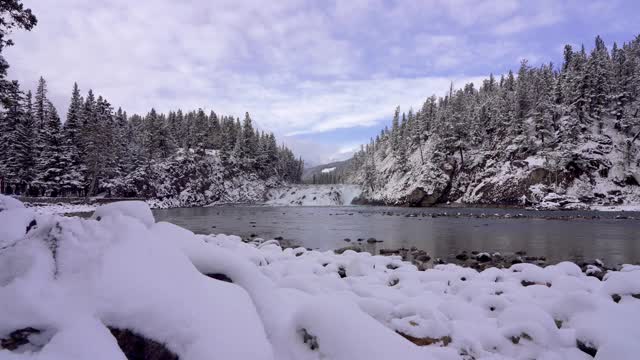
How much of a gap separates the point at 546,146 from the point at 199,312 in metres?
72.1

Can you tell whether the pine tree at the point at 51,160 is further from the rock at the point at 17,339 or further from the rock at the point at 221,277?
the rock at the point at 17,339

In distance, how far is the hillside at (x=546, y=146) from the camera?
2197 inches

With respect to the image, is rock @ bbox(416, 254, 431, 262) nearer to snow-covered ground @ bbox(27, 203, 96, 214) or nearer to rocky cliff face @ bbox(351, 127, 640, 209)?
snow-covered ground @ bbox(27, 203, 96, 214)

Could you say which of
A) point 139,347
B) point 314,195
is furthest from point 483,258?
point 314,195

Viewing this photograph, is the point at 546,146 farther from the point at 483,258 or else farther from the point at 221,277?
the point at 221,277

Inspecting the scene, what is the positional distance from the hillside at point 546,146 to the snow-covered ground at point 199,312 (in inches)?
2180

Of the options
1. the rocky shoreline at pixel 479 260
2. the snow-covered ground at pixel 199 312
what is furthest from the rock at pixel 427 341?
the rocky shoreline at pixel 479 260

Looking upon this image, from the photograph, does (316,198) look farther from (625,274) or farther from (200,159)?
(625,274)

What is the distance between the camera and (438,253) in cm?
1784

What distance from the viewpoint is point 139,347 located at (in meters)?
3.11

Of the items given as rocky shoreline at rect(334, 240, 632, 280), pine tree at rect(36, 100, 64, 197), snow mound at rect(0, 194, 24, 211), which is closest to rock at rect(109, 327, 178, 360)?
snow mound at rect(0, 194, 24, 211)

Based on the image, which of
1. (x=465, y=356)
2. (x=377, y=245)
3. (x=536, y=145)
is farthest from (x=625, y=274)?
(x=536, y=145)

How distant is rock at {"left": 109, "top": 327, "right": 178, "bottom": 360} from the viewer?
3.07m

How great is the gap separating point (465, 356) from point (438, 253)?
44.3ft
